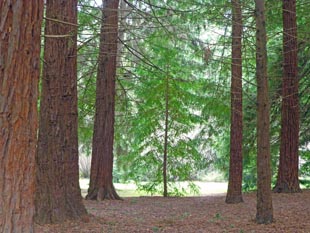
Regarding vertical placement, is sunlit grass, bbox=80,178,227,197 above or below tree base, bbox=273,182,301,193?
below

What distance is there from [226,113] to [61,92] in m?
6.02

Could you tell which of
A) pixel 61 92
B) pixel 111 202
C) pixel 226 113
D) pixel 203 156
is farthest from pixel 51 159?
pixel 203 156

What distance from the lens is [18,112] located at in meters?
3.32

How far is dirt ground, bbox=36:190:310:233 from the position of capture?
20.7 feet

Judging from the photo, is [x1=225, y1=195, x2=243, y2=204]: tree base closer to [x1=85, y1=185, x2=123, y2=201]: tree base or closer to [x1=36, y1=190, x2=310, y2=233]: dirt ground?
[x1=36, y1=190, x2=310, y2=233]: dirt ground

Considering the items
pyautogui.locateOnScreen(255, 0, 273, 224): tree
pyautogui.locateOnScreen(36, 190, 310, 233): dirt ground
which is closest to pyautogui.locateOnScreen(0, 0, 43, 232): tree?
pyautogui.locateOnScreen(36, 190, 310, 233): dirt ground

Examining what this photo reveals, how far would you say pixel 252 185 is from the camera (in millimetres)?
14453

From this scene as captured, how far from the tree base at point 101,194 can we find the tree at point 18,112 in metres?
7.24

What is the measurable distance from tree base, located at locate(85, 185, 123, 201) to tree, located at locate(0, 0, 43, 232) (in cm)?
724

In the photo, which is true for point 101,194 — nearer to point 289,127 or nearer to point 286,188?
point 286,188

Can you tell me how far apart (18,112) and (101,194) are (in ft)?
24.8

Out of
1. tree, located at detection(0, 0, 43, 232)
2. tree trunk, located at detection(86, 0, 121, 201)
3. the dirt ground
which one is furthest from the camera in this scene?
tree trunk, located at detection(86, 0, 121, 201)

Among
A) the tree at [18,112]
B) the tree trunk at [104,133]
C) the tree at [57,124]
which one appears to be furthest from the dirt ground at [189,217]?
the tree at [18,112]

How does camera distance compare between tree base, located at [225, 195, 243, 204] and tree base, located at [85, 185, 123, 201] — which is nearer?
tree base, located at [225, 195, 243, 204]
